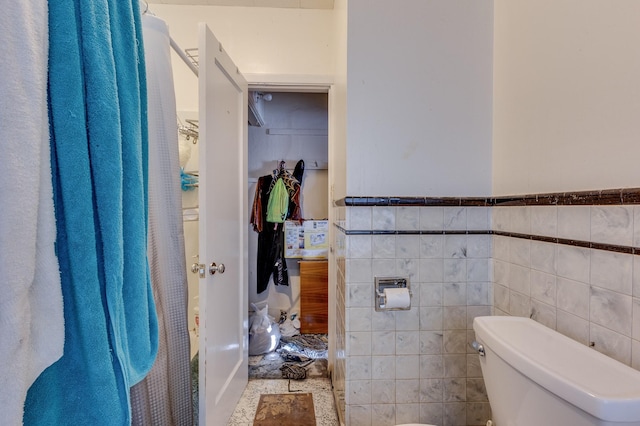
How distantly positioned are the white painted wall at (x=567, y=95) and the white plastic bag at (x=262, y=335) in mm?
1899

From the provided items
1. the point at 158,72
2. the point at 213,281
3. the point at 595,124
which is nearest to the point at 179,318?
the point at 213,281

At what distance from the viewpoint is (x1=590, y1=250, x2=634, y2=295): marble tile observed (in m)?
0.67

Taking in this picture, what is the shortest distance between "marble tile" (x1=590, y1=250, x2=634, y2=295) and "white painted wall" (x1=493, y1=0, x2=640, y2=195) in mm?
174

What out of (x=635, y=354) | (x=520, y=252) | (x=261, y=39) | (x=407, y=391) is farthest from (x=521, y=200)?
(x=261, y=39)

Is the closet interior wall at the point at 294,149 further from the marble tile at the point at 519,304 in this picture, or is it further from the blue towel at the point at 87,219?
the blue towel at the point at 87,219

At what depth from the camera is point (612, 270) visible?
2.33ft

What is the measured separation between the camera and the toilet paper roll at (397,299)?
110 centimetres

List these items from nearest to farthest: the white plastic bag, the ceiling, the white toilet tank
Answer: the white toilet tank → the ceiling → the white plastic bag

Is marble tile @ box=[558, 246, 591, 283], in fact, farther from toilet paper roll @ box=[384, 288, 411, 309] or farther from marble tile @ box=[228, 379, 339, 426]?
marble tile @ box=[228, 379, 339, 426]

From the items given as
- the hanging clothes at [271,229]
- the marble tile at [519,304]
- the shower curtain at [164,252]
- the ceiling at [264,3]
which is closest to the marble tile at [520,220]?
the marble tile at [519,304]

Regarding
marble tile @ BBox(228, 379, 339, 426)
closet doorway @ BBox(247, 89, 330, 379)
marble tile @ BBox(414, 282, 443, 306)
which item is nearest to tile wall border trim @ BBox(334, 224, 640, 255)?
marble tile @ BBox(414, 282, 443, 306)

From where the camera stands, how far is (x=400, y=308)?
3.69 feet

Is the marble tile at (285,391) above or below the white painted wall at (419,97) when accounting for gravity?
below

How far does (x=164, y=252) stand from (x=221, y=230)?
15.6 inches
